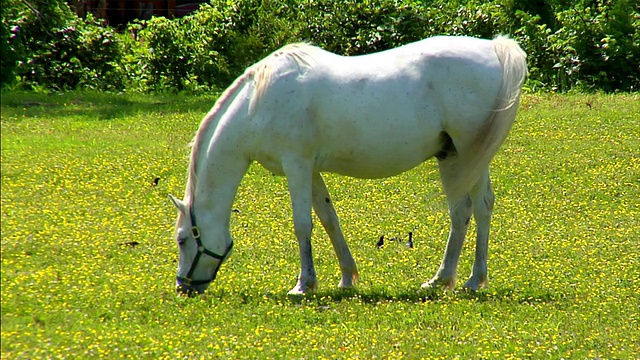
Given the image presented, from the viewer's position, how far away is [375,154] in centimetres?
793

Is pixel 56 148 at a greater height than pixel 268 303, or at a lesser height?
greater

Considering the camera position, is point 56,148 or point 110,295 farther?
point 56,148

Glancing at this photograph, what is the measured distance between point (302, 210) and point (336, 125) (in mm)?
734

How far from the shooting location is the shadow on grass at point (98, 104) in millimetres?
5016

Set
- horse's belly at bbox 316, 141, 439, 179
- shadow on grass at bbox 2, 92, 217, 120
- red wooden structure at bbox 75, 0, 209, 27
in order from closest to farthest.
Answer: shadow on grass at bbox 2, 92, 217, 120 → horse's belly at bbox 316, 141, 439, 179 → red wooden structure at bbox 75, 0, 209, 27

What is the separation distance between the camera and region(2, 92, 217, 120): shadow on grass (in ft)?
16.5

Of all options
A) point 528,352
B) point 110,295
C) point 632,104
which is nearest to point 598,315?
point 528,352

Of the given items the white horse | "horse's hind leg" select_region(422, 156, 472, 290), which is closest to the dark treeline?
the white horse

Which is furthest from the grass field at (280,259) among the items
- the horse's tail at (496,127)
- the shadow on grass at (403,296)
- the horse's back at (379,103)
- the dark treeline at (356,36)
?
the dark treeline at (356,36)

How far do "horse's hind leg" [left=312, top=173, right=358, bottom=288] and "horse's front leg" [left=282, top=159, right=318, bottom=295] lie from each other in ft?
1.20

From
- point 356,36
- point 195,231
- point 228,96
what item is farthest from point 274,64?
point 356,36

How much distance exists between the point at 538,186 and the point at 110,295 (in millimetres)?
7274

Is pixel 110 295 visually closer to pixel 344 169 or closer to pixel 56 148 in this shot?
pixel 56 148

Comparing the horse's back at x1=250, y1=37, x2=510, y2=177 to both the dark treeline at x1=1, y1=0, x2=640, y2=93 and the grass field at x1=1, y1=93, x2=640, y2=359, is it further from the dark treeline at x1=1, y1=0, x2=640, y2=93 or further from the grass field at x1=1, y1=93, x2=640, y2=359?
the dark treeline at x1=1, y1=0, x2=640, y2=93
